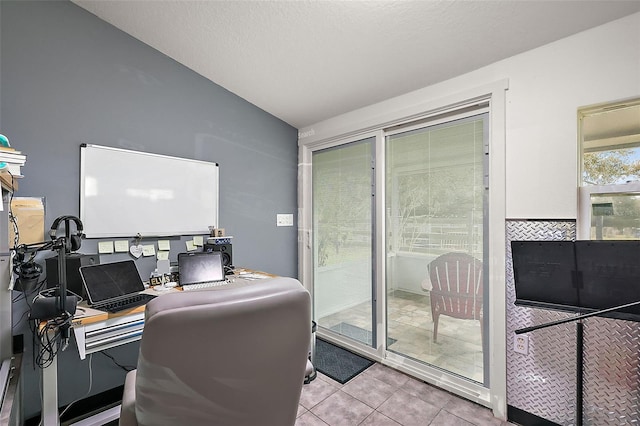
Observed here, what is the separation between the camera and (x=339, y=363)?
258cm

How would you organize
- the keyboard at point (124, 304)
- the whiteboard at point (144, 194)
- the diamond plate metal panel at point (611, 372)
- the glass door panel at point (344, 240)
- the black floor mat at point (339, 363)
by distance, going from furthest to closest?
the glass door panel at point (344, 240)
the black floor mat at point (339, 363)
the whiteboard at point (144, 194)
the keyboard at point (124, 304)
the diamond plate metal panel at point (611, 372)

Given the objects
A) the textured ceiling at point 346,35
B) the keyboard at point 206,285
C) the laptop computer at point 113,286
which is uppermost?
the textured ceiling at point 346,35

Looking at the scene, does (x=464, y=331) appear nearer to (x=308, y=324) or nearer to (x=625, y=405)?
(x=625, y=405)

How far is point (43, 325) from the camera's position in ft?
4.50

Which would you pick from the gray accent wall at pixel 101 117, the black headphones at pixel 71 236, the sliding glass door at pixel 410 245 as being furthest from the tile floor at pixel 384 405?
the black headphones at pixel 71 236

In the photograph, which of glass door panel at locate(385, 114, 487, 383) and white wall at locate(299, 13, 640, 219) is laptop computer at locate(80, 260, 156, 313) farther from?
white wall at locate(299, 13, 640, 219)

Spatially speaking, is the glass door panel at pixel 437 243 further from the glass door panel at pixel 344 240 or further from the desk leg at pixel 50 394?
the desk leg at pixel 50 394

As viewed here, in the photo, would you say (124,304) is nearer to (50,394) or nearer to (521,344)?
(50,394)

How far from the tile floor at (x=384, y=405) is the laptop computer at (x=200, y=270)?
1136 millimetres

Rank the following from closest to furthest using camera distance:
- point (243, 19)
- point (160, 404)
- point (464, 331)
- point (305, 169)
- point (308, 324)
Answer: point (160, 404) → point (308, 324) → point (243, 19) → point (464, 331) → point (305, 169)

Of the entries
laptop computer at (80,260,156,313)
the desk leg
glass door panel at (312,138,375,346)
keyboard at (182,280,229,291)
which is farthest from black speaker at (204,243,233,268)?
the desk leg

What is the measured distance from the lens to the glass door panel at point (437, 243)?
2.12 meters

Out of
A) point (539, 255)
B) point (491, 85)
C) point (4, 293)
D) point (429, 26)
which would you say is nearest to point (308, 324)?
point (539, 255)

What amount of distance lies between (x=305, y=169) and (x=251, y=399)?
2.66 metres
